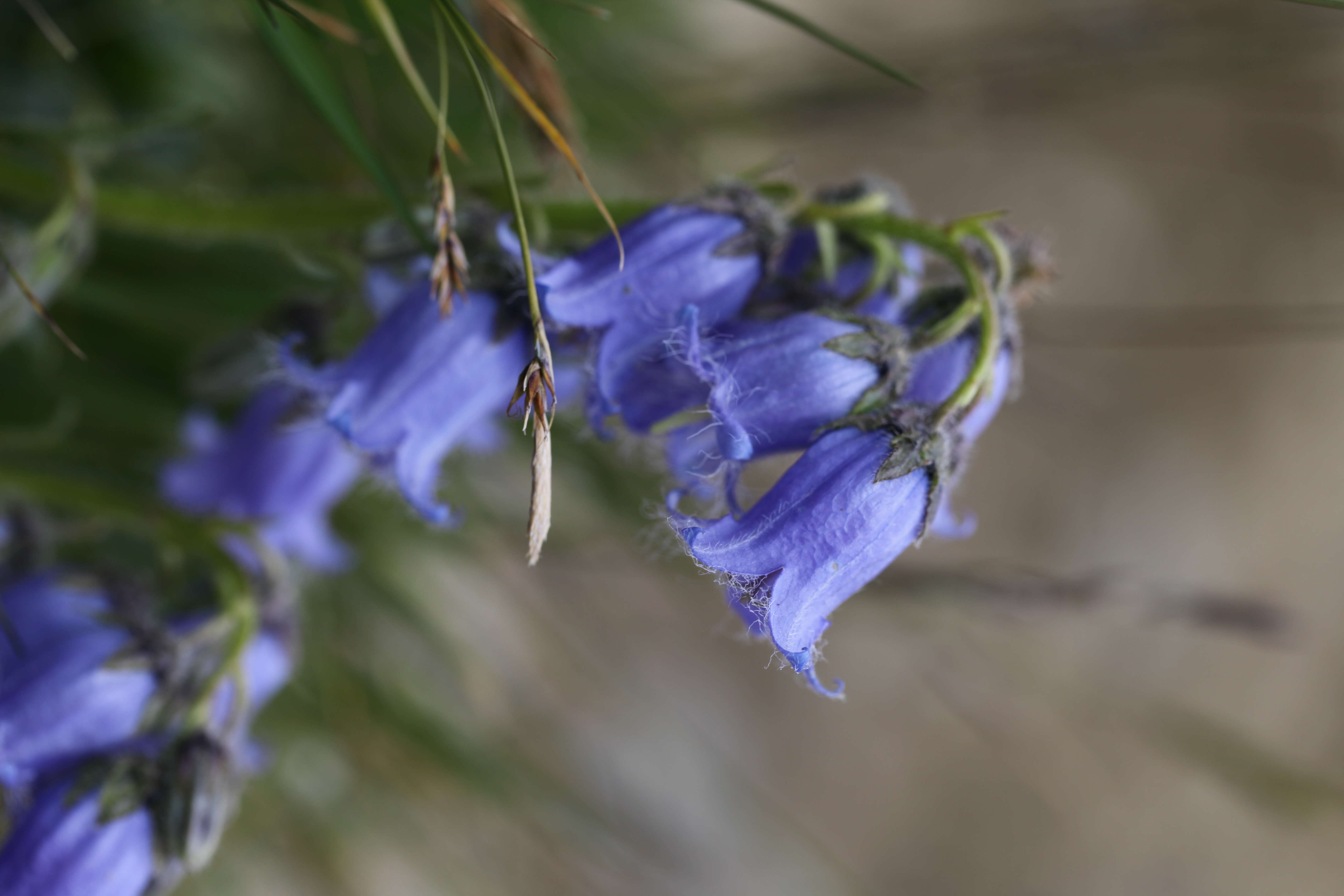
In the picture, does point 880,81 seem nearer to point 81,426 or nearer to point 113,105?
point 113,105

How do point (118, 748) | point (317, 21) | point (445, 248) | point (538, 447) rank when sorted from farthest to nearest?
1. point (118, 748)
2. point (317, 21)
3. point (445, 248)
4. point (538, 447)

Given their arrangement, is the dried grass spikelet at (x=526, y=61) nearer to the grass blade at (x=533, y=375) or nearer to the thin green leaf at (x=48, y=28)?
the grass blade at (x=533, y=375)

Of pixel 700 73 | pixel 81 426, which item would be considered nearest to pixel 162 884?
pixel 81 426

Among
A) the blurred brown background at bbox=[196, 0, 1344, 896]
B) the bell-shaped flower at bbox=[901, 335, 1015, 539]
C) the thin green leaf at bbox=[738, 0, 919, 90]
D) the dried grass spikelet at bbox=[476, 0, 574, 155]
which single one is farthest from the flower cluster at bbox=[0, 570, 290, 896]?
the blurred brown background at bbox=[196, 0, 1344, 896]

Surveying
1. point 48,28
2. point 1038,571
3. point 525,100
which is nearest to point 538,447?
point 525,100

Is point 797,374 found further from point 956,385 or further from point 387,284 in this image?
point 387,284

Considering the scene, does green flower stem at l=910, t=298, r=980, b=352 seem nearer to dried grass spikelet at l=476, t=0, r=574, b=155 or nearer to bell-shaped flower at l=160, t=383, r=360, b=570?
dried grass spikelet at l=476, t=0, r=574, b=155
